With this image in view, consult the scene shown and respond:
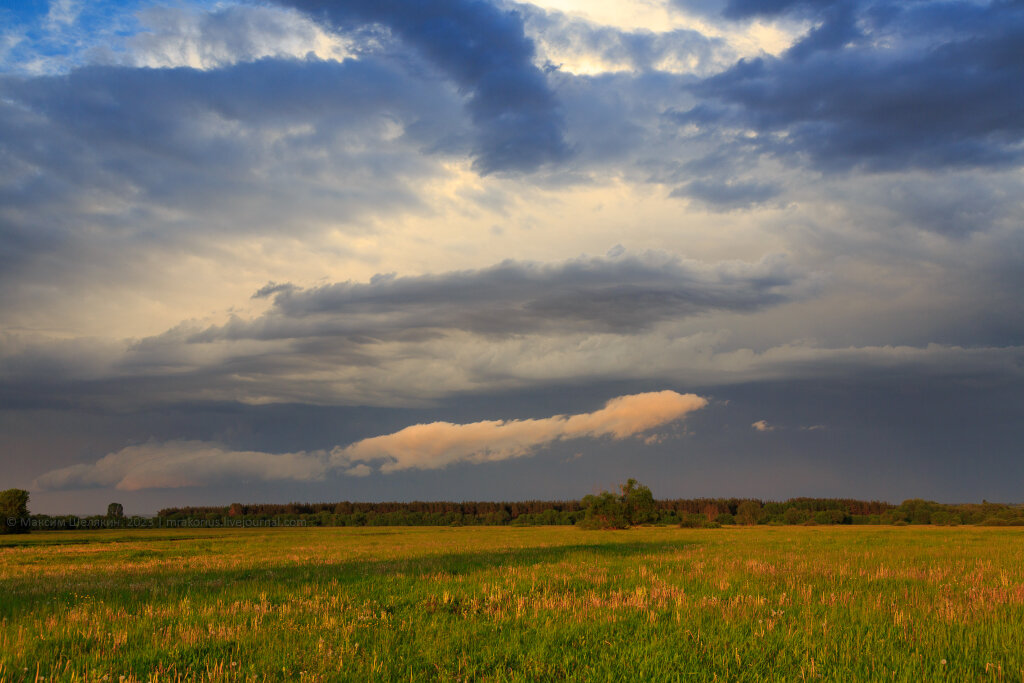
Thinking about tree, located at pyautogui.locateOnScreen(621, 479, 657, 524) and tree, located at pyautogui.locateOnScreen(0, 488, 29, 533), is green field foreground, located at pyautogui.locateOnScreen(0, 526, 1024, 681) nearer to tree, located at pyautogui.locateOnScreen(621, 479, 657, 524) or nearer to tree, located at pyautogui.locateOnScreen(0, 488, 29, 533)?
tree, located at pyautogui.locateOnScreen(621, 479, 657, 524)

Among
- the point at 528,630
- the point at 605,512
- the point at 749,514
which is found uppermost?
the point at 528,630

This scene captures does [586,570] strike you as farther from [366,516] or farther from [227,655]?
[366,516]

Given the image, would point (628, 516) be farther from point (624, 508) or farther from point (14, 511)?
point (14, 511)

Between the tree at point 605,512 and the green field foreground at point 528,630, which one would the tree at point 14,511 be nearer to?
the tree at point 605,512

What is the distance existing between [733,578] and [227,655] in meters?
11.0

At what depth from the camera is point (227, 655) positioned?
7309mm

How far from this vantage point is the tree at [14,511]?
369ft

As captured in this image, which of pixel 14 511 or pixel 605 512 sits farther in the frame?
pixel 14 511

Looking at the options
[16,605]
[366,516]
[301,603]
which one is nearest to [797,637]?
[301,603]

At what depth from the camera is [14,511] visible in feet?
379

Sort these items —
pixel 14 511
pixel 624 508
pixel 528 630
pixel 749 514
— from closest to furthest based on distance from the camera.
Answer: pixel 528 630, pixel 624 508, pixel 14 511, pixel 749 514

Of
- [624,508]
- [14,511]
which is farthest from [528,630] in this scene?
[14,511]

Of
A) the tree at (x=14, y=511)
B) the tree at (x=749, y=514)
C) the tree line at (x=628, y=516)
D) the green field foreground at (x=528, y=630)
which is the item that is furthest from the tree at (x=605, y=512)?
the tree at (x=14, y=511)

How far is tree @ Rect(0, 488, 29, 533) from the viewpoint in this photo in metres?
112
